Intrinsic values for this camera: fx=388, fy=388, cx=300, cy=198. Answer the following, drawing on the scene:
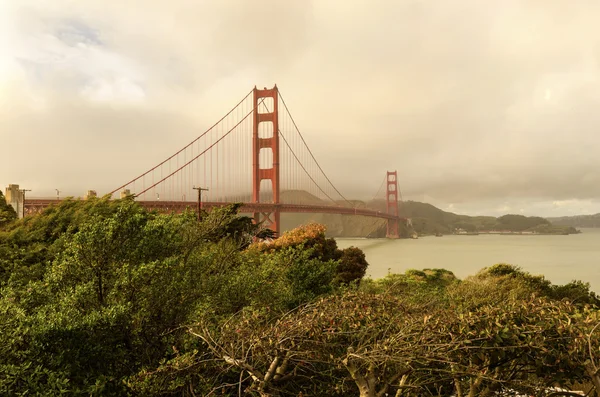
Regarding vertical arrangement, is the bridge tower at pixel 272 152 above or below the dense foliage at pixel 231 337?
above

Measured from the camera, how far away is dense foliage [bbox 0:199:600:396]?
442 cm

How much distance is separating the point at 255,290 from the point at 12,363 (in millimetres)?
4208

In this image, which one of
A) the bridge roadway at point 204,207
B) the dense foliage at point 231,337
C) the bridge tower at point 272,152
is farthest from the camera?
the bridge tower at point 272,152

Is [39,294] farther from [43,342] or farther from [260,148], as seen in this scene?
[260,148]

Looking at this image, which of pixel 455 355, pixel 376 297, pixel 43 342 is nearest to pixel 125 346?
pixel 43 342

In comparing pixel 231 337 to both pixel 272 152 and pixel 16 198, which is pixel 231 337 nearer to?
pixel 16 198

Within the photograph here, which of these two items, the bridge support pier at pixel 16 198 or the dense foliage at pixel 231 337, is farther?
the bridge support pier at pixel 16 198

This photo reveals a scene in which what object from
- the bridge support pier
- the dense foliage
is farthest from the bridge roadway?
the dense foliage

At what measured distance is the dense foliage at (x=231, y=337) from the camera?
442cm

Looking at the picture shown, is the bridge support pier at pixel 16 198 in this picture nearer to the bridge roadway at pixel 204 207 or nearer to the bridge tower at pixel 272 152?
the bridge roadway at pixel 204 207

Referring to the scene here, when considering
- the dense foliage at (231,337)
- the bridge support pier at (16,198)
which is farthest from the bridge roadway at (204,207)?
the dense foliage at (231,337)

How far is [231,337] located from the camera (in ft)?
16.4

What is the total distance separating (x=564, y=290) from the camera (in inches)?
594

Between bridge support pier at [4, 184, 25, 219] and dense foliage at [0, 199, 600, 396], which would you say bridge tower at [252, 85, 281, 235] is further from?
dense foliage at [0, 199, 600, 396]
